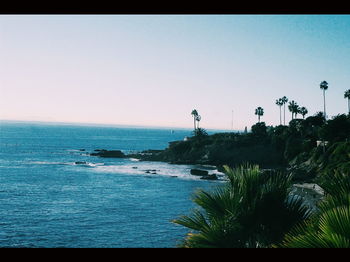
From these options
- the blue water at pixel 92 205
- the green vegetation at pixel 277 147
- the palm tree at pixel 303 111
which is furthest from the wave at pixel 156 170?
the palm tree at pixel 303 111

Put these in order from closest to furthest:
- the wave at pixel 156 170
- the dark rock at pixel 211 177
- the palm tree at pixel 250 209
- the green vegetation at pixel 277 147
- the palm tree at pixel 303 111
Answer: the palm tree at pixel 250 209, the dark rock at pixel 211 177, the green vegetation at pixel 277 147, the wave at pixel 156 170, the palm tree at pixel 303 111

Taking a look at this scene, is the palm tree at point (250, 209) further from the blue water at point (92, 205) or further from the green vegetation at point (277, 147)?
the green vegetation at point (277, 147)

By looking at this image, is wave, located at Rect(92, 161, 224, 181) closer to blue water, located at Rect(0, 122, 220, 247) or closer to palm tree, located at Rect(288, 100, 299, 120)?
blue water, located at Rect(0, 122, 220, 247)

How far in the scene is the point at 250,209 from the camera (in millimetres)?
6398

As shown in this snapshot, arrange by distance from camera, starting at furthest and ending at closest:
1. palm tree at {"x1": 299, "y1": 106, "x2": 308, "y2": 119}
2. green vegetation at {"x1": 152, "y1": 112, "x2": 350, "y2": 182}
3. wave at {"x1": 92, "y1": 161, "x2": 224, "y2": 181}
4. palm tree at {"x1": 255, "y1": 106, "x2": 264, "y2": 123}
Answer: palm tree at {"x1": 255, "y1": 106, "x2": 264, "y2": 123}
palm tree at {"x1": 299, "y1": 106, "x2": 308, "y2": 119}
wave at {"x1": 92, "y1": 161, "x2": 224, "y2": 181}
green vegetation at {"x1": 152, "y1": 112, "x2": 350, "y2": 182}

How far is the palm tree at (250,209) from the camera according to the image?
6.21 meters

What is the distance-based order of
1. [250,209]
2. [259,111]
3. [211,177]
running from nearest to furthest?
[250,209]
[211,177]
[259,111]

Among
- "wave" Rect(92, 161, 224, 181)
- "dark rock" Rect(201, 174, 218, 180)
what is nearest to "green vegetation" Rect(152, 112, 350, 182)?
"dark rock" Rect(201, 174, 218, 180)

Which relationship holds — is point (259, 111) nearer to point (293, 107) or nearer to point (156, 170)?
point (293, 107)

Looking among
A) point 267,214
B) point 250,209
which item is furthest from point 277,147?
point 250,209

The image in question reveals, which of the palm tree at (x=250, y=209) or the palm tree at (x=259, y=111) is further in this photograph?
the palm tree at (x=259, y=111)

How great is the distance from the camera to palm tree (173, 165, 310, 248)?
621 cm
